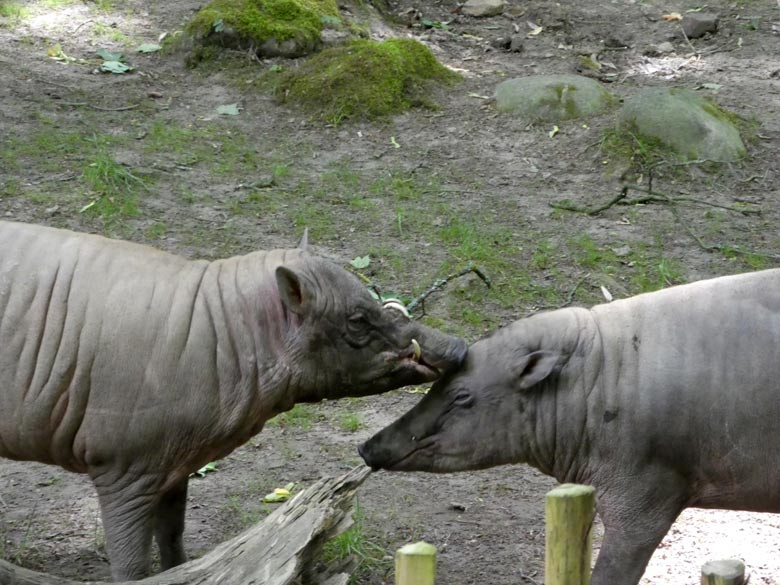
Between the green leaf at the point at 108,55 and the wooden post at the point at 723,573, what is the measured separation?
9.72 m

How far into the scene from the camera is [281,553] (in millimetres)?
4539

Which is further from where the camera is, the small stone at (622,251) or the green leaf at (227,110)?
A: the green leaf at (227,110)

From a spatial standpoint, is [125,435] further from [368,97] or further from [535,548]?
[368,97]

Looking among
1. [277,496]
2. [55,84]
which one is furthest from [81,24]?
[277,496]

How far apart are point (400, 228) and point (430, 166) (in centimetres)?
129

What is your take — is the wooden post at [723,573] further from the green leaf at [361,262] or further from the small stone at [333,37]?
the small stone at [333,37]

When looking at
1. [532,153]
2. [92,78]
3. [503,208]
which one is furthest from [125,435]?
[92,78]

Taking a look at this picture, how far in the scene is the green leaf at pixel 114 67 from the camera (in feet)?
38.6

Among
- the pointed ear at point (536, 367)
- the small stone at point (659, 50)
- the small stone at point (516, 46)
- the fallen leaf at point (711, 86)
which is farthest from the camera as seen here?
the small stone at point (659, 50)

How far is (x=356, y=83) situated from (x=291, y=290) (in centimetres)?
635

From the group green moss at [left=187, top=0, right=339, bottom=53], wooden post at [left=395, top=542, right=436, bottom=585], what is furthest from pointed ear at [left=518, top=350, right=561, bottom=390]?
green moss at [left=187, top=0, right=339, bottom=53]

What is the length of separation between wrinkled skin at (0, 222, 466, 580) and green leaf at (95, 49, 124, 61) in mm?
7064

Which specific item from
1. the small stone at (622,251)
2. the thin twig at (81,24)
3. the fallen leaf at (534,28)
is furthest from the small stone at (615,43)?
the thin twig at (81,24)

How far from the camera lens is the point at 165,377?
16.5 feet
